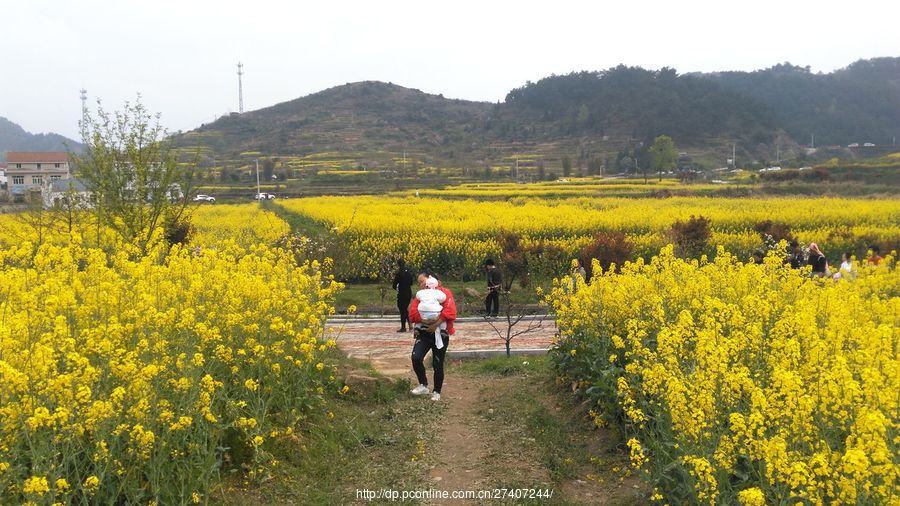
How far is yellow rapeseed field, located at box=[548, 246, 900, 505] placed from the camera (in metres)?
3.42

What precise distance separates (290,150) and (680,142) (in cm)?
6288

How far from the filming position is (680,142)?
322ft

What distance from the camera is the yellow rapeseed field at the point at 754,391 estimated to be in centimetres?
342

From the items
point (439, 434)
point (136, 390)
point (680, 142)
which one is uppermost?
point (680, 142)

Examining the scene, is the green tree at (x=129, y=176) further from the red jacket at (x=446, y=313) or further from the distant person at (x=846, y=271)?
the distant person at (x=846, y=271)

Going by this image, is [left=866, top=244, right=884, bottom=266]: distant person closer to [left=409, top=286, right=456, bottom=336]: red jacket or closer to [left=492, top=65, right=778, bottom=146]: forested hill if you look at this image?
[left=409, top=286, right=456, bottom=336]: red jacket

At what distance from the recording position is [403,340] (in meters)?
12.7

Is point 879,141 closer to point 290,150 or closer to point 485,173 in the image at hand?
point 485,173

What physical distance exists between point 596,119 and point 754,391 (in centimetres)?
11148

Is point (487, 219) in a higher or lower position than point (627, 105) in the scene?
lower

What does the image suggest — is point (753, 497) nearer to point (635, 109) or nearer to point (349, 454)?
point (349, 454)

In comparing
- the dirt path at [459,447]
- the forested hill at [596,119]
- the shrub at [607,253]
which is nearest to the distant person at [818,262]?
the shrub at [607,253]

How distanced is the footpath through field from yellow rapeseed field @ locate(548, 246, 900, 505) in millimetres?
3536

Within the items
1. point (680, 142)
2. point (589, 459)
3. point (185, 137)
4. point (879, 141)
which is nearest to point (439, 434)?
point (589, 459)
